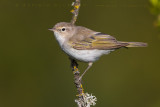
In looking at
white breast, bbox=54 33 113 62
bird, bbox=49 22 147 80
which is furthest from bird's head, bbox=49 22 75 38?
white breast, bbox=54 33 113 62

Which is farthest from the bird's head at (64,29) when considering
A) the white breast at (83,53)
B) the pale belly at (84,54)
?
the pale belly at (84,54)

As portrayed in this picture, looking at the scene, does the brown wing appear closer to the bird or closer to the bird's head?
the bird

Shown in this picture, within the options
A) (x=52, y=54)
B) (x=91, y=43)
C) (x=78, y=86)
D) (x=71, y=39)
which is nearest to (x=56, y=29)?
(x=71, y=39)

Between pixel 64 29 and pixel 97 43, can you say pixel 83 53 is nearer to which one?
pixel 97 43

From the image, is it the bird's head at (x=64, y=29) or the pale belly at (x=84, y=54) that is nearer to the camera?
the pale belly at (x=84, y=54)

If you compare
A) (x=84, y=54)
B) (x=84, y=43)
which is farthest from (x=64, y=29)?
(x=84, y=54)

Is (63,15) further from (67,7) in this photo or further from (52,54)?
(52,54)

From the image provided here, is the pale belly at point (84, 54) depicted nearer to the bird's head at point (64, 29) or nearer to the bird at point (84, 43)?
the bird at point (84, 43)

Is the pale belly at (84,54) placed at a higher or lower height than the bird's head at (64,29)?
lower
